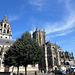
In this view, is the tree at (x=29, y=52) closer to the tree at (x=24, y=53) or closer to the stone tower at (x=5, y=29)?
the tree at (x=24, y=53)

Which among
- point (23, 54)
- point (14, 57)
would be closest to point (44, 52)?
point (23, 54)

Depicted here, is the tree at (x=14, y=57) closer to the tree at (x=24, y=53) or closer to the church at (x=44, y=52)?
the tree at (x=24, y=53)

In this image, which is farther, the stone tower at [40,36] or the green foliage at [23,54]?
the stone tower at [40,36]

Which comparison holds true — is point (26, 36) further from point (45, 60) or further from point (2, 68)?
point (45, 60)

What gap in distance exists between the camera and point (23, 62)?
942 inches

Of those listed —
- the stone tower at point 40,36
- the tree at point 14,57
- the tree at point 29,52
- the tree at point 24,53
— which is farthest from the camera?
the stone tower at point 40,36

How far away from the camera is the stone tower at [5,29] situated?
49.6 meters

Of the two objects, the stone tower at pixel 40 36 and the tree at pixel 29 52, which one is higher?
the stone tower at pixel 40 36

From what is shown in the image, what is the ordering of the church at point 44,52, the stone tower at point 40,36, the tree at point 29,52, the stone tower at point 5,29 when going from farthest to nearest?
the stone tower at point 40,36
the stone tower at point 5,29
the church at point 44,52
the tree at point 29,52

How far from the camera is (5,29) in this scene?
50625 mm

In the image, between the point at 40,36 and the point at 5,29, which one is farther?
the point at 40,36

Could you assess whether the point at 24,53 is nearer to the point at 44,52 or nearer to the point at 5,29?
the point at 44,52

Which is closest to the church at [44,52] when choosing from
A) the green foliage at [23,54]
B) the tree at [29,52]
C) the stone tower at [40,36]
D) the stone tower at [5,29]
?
the stone tower at [5,29]

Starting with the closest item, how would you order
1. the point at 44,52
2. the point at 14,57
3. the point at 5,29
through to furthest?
the point at 14,57
the point at 44,52
the point at 5,29
